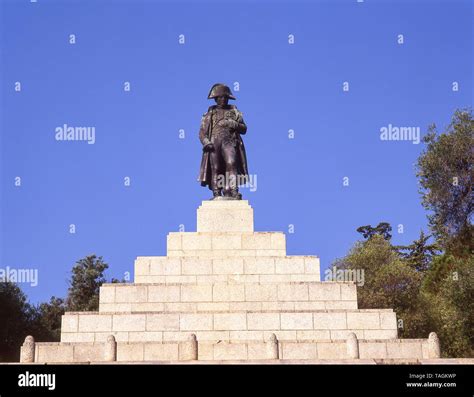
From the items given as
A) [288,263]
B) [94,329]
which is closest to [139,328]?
[94,329]

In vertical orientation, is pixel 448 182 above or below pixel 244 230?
above

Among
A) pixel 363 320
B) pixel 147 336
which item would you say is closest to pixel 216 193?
pixel 147 336

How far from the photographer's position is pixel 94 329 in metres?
26.3

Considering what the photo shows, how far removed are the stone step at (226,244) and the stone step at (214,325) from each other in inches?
154

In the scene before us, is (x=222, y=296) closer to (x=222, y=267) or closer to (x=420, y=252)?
(x=222, y=267)

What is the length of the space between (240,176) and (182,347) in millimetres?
9261

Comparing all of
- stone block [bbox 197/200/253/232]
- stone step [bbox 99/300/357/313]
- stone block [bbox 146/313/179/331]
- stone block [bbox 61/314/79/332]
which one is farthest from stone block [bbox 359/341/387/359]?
stone block [bbox 61/314/79/332]

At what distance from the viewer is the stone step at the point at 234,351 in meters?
24.4

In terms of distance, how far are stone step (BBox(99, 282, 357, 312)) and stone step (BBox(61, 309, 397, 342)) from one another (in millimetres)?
950

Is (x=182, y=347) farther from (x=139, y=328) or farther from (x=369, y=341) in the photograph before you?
(x=369, y=341)

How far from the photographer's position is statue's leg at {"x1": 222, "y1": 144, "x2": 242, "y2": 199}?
31.4 metres

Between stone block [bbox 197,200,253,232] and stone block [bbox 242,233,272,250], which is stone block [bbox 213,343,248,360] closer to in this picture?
stone block [bbox 242,233,272,250]

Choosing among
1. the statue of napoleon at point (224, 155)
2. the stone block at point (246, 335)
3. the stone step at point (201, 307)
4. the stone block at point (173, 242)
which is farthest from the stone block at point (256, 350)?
the statue of napoleon at point (224, 155)
